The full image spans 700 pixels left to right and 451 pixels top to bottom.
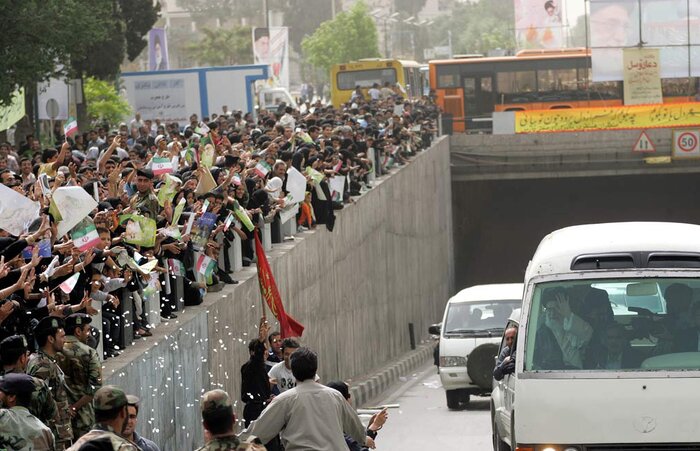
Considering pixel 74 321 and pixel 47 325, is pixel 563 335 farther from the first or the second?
pixel 47 325

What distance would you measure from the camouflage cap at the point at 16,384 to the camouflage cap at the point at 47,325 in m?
1.48

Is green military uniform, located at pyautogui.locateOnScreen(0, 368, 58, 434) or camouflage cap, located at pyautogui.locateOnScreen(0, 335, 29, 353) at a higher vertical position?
camouflage cap, located at pyautogui.locateOnScreen(0, 335, 29, 353)

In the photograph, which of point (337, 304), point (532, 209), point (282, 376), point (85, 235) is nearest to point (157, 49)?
point (532, 209)

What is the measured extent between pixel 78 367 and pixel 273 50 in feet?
226

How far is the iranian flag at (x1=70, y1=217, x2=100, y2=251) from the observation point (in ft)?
39.1

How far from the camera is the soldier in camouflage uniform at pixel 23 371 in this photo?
8445 millimetres

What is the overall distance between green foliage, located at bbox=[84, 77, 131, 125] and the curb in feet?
44.7

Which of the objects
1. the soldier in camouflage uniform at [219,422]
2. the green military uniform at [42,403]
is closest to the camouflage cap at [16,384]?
the green military uniform at [42,403]

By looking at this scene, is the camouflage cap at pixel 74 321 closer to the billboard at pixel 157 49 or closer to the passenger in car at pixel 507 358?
the passenger in car at pixel 507 358

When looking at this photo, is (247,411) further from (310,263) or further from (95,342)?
(310,263)

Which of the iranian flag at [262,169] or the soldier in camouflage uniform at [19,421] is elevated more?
the iranian flag at [262,169]

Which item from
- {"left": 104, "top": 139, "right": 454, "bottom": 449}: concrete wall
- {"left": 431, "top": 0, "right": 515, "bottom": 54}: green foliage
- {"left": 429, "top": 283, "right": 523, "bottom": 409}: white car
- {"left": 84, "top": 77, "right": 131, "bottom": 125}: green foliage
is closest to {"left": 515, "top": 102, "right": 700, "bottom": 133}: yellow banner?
{"left": 104, "top": 139, "right": 454, "bottom": 449}: concrete wall

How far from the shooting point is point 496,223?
58.7 metres

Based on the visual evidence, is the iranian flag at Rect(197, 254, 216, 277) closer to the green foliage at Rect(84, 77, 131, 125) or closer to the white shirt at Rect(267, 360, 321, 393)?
the white shirt at Rect(267, 360, 321, 393)
